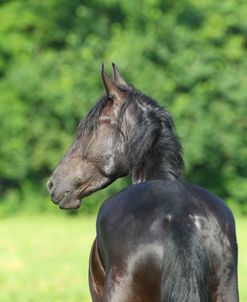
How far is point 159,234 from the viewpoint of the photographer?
11.8 feet

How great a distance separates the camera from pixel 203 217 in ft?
12.1

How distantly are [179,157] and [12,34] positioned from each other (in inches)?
1062

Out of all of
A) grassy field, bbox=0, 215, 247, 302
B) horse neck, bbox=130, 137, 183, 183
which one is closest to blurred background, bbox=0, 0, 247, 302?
grassy field, bbox=0, 215, 247, 302

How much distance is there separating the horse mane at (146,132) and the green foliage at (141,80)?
22.4 metres

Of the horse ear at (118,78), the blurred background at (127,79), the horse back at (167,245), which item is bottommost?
the blurred background at (127,79)

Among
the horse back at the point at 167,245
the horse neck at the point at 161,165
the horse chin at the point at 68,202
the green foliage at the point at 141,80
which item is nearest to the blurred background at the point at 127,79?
the green foliage at the point at 141,80

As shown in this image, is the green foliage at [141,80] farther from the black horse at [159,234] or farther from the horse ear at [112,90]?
the black horse at [159,234]

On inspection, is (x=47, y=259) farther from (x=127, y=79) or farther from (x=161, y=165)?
(x=127, y=79)

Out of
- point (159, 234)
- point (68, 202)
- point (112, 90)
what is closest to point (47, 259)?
point (68, 202)

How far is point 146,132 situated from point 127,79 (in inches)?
922

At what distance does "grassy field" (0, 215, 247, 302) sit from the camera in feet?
34.7

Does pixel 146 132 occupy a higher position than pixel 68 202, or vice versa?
pixel 146 132

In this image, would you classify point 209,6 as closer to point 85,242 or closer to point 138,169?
point 85,242

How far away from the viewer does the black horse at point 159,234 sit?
3545 mm
